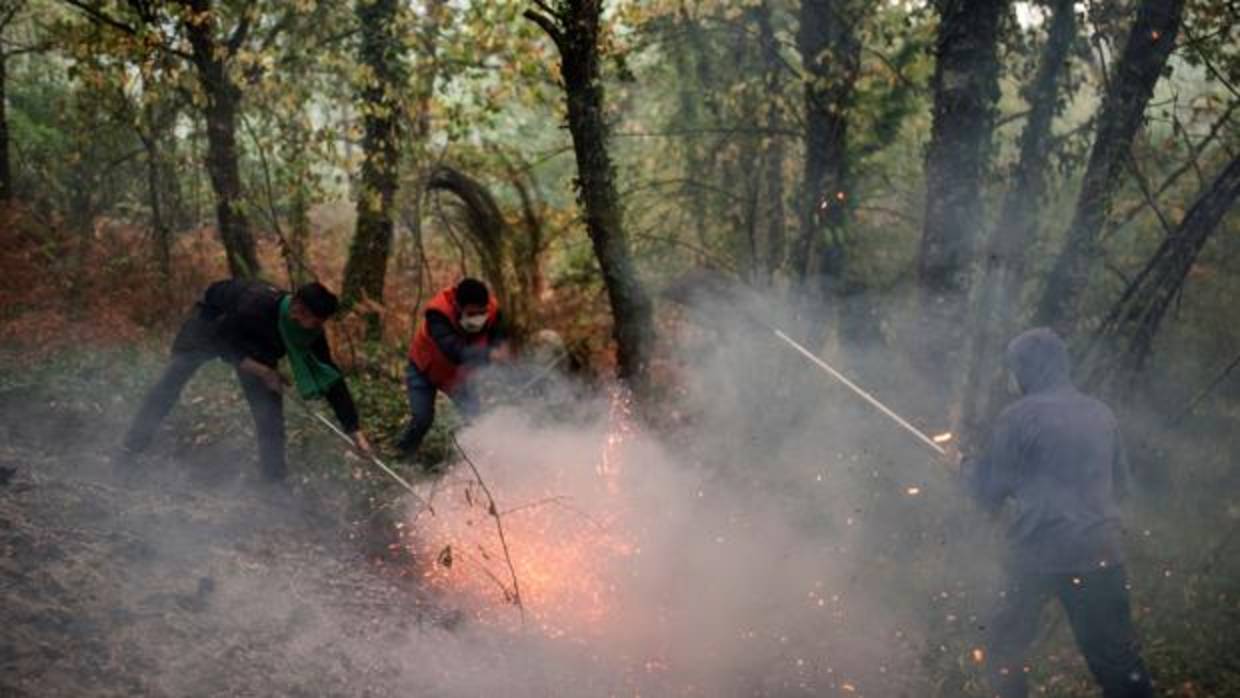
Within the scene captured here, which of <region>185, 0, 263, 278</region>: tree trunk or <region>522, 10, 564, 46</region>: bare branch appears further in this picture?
<region>185, 0, 263, 278</region>: tree trunk

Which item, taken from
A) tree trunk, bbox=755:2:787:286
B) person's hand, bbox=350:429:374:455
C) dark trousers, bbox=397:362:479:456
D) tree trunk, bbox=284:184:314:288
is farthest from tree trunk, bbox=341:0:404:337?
tree trunk, bbox=755:2:787:286

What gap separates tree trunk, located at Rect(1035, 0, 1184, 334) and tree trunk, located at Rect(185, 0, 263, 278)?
7371 mm

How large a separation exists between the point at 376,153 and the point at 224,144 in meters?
1.57

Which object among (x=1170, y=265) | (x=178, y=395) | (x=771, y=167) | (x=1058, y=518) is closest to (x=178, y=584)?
(x=178, y=395)

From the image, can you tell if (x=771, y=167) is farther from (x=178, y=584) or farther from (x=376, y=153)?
(x=178, y=584)

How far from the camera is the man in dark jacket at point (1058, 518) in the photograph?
4.34 m

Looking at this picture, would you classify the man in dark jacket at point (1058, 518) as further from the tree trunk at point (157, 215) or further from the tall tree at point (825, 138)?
the tree trunk at point (157, 215)

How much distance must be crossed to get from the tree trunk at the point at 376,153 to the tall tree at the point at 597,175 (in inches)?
106

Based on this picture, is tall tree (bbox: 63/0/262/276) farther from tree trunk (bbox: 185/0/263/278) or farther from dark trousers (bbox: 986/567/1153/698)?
dark trousers (bbox: 986/567/1153/698)

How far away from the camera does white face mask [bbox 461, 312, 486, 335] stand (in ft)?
23.5

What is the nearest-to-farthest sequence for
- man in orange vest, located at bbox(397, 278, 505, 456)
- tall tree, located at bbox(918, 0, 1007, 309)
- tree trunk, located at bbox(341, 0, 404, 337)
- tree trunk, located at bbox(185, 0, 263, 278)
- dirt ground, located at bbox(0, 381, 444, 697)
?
dirt ground, located at bbox(0, 381, 444, 697)
tall tree, located at bbox(918, 0, 1007, 309)
man in orange vest, located at bbox(397, 278, 505, 456)
tree trunk, located at bbox(185, 0, 263, 278)
tree trunk, located at bbox(341, 0, 404, 337)

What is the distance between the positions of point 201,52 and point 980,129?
7313mm

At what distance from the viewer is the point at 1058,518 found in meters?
4.42

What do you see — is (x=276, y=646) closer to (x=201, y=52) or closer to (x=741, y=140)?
(x=201, y=52)
